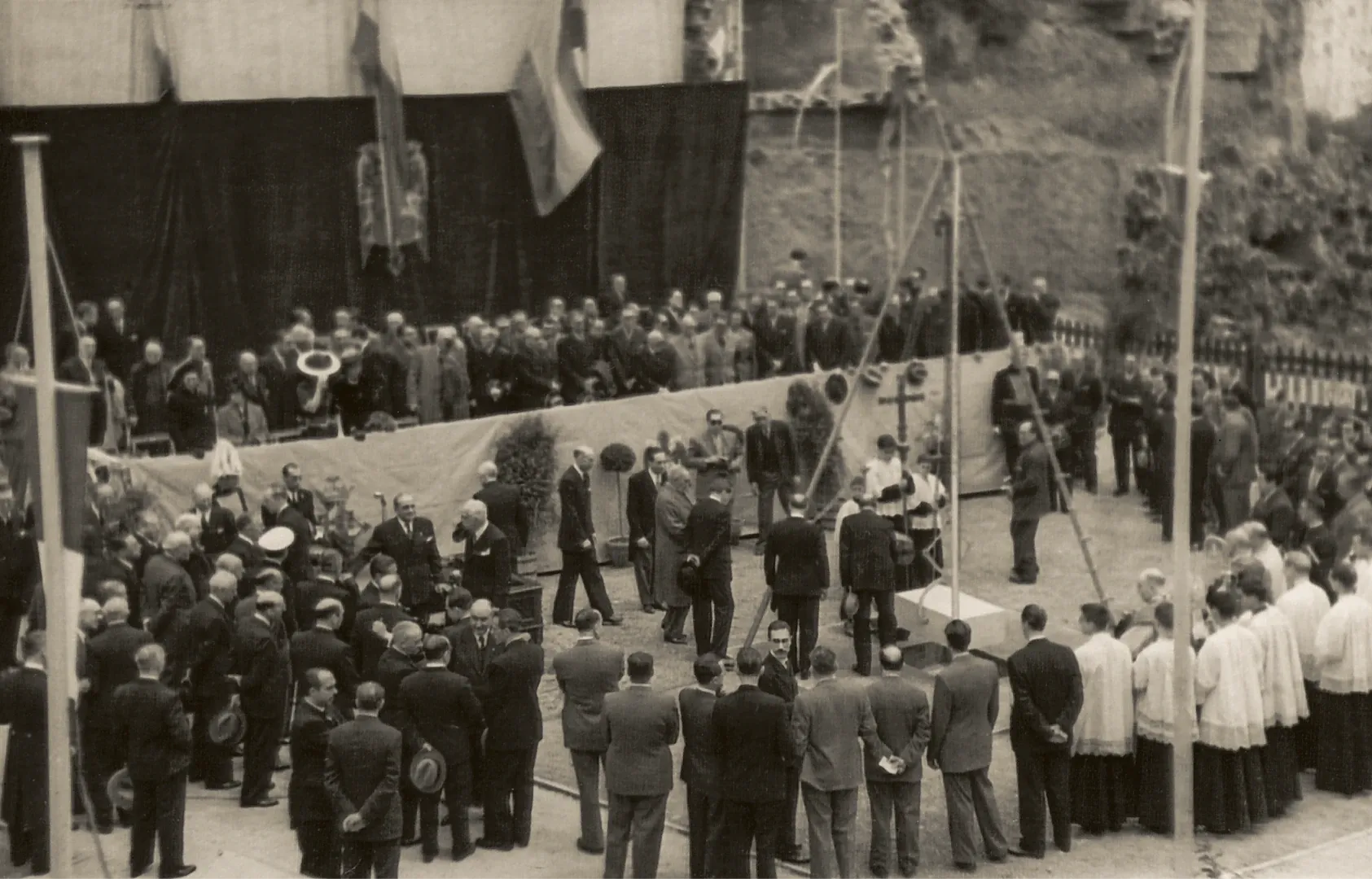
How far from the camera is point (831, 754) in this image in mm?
14430

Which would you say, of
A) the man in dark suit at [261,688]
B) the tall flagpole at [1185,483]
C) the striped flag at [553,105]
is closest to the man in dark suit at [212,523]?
the man in dark suit at [261,688]

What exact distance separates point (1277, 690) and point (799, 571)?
423 cm

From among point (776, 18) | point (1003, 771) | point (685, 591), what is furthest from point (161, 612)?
point (776, 18)

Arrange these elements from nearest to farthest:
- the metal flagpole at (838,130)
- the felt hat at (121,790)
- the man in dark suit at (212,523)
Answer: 1. the felt hat at (121,790)
2. the man in dark suit at (212,523)
3. the metal flagpole at (838,130)

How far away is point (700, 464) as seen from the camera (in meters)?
22.2

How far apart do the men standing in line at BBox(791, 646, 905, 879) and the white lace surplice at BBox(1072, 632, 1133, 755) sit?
5.46 feet

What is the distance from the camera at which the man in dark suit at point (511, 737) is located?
1512 cm

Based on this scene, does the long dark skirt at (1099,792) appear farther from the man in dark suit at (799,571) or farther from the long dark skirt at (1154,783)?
the man in dark suit at (799,571)

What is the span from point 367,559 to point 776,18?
17.2 metres

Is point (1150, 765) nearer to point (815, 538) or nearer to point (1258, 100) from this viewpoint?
point (815, 538)

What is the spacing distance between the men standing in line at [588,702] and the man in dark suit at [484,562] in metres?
3.29

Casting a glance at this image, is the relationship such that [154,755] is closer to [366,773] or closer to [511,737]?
[366,773]

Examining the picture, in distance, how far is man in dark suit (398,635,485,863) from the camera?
579 inches

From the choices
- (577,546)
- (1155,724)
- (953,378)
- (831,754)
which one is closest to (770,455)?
(577,546)
